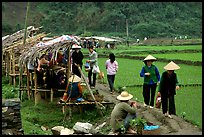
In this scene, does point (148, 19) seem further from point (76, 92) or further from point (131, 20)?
point (76, 92)

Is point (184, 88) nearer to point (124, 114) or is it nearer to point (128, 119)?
point (124, 114)

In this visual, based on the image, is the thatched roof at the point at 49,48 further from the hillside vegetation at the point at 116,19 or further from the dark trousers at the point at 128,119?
the hillside vegetation at the point at 116,19

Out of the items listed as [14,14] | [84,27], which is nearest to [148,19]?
[84,27]

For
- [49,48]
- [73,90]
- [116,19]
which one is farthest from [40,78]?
[116,19]

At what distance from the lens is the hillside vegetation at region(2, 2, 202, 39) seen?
49.7 meters

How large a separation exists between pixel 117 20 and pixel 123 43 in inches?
377

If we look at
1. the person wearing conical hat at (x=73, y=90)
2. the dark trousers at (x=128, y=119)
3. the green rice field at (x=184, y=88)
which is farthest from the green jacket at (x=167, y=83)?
the person wearing conical hat at (x=73, y=90)

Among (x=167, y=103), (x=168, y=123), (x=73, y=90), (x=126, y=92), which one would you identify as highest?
(x=126, y=92)

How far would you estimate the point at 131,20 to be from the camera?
169 feet

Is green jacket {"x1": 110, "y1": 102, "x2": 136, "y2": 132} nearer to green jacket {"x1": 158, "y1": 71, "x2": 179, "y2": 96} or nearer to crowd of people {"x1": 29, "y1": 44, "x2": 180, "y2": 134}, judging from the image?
crowd of people {"x1": 29, "y1": 44, "x2": 180, "y2": 134}

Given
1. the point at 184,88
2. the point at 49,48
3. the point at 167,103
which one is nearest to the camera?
the point at 167,103

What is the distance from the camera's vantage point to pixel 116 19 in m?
51.2

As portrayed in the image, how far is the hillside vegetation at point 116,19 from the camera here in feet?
163

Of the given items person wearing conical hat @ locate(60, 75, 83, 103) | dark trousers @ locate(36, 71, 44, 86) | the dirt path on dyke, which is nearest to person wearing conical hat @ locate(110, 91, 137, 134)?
the dirt path on dyke
